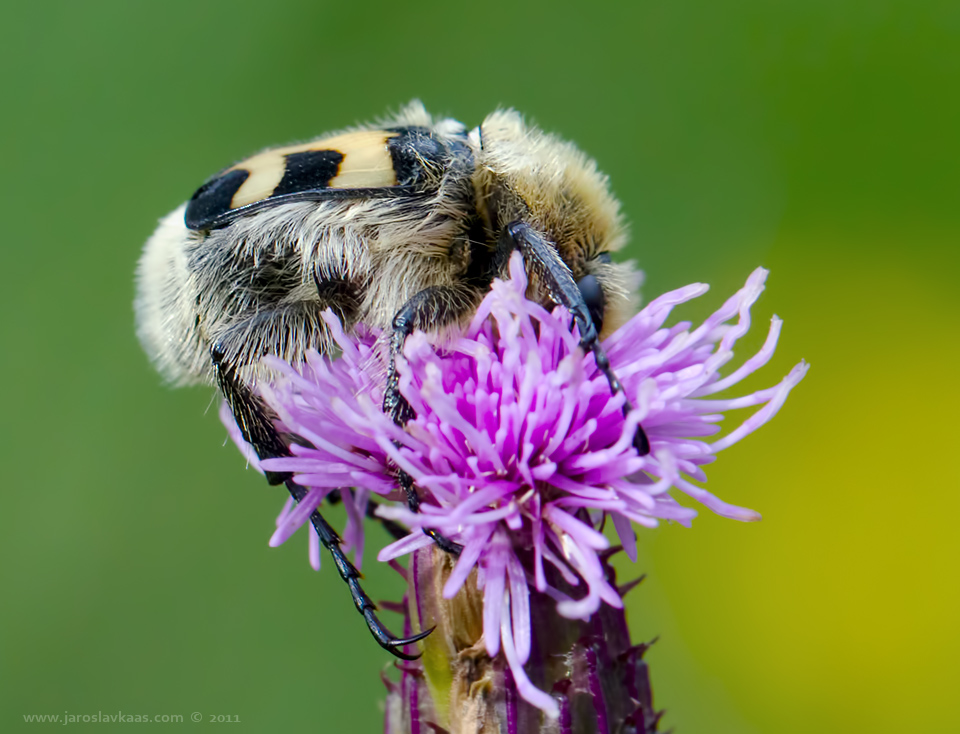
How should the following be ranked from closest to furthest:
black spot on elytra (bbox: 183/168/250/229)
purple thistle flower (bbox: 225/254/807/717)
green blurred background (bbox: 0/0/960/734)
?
purple thistle flower (bbox: 225/254/807/717), black spot on elytra (bbox: 183/168/250/229), green blurred background (bbox: 0/0/960/734)

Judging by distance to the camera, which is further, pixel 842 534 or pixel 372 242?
pixel 842 534

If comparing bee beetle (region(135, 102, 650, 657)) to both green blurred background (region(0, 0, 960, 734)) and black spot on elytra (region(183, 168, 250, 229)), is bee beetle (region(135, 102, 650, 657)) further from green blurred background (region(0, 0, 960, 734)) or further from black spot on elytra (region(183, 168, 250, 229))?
green blurred background (region(0, 0, 960, 734))

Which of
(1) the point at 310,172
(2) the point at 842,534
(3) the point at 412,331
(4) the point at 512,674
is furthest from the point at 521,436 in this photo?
(2) the point at 842,534

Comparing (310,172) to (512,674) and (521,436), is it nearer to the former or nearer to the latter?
(521,436)

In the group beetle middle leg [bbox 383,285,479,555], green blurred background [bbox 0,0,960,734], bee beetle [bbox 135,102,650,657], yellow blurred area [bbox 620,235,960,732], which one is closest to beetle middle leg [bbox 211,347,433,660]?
bee beetle [bbox 135,102,650,657]

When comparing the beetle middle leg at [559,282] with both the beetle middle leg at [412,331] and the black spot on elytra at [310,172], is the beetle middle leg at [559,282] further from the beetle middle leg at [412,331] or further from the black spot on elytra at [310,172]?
the black spot on elytra at [310,172]

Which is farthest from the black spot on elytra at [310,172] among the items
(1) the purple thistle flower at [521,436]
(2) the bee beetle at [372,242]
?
→ (1) the purple thistle flower at [521,436]
